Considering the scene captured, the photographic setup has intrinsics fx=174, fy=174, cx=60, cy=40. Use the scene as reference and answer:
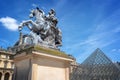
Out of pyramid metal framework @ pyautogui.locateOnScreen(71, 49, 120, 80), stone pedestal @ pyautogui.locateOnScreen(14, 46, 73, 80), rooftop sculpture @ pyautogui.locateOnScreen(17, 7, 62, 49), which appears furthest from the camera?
pyramid metal framework @ pyautogui.locateOnScreen(71, 49, 120, 80)

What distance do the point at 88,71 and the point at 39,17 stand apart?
4.42m

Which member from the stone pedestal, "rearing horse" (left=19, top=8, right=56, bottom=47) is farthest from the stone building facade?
the stone pedestal

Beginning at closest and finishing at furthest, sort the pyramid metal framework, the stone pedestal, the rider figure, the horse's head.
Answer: the stone pedestal
the horse's head
the rider figure
the pyramid metal framework

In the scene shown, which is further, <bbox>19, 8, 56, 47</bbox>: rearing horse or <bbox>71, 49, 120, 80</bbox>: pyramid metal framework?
<bbox>71, 49, 120, 80</bbox>: pyramid metal framework

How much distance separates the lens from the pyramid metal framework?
9538mm

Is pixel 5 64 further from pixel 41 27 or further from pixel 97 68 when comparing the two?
pixel 41 27

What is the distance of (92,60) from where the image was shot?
988cm

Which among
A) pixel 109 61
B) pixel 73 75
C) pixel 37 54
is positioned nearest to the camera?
pixel 37 54

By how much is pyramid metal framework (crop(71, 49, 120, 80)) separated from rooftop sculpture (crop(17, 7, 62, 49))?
102 inches

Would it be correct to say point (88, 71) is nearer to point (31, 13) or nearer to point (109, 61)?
point (109, 61)

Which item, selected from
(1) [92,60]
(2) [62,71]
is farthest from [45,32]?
(1) [92,60]

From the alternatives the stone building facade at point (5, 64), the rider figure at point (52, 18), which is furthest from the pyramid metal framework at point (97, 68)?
the stone building facade at point (5, 64)

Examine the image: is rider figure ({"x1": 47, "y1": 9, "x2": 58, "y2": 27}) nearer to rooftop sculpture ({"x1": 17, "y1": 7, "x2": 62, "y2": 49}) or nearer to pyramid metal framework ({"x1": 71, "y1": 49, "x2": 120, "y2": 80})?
rooftop sculpture ({"x1": 17, "y1": 7, "x2": 62, "y2": 49})

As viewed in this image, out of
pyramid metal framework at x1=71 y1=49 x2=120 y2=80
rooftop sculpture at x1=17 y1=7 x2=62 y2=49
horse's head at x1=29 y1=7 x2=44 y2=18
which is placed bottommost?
pyramid metal framework at x1=71 y1=49 x2=120 y2=80
